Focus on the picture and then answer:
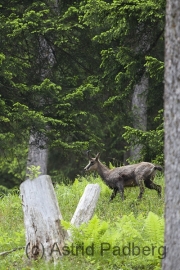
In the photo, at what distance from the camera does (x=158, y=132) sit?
15.8 m

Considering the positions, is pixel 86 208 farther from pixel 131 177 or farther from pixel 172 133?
pixel 131 177

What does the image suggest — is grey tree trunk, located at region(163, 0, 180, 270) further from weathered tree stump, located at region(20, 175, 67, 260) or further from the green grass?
weathered tree stump, located at region(20, 175, 67, 260)

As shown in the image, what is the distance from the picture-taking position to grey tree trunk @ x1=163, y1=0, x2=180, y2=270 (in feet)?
25.3

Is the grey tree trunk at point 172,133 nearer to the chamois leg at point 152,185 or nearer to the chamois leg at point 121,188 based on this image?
the chamois leg at point 152,185

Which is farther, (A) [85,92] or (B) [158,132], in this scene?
(A) [85,92]

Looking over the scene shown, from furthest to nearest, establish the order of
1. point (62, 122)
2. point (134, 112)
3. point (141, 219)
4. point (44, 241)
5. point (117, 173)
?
1. point (134, 112)
2. point (62, 122)
3. point (117, 173)
4. point (141, 219)
5. point (44, 241)

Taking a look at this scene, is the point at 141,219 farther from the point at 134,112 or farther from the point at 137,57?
the point at 134,112

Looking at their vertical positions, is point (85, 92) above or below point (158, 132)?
above

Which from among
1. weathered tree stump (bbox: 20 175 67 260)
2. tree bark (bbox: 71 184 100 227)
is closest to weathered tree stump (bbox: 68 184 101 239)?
tree bark (bbox: 71 184 100 227)

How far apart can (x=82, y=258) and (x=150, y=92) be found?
33.2ft

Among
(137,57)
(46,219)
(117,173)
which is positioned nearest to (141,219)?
(46,219)

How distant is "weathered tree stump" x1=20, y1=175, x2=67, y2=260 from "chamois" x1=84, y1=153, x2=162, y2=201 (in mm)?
4760

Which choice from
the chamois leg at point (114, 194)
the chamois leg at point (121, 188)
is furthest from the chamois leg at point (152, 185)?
the chamois leg at point (114, 194)

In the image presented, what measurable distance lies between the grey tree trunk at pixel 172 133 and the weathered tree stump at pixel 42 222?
2.52 metres
